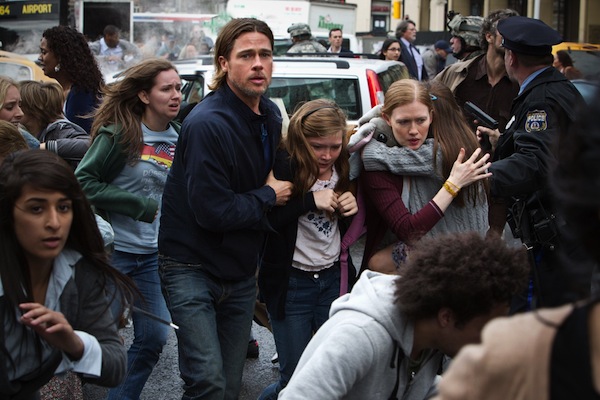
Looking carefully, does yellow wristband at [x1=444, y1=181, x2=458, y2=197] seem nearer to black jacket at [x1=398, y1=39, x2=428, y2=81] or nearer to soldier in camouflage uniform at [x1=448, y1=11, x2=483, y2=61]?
soldier in camouflage uniform at [x1=448, y1=11, x2=483, y2=61]

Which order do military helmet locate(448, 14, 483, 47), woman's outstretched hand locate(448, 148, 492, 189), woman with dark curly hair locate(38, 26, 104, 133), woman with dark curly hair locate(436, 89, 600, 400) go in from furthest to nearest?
military helmet locate(448, 14, 483, 47), woman with dark curly hair locate(38, 26, 104, 133), woman's outstretched hand locate(448, 148, 492, 189), woman with dark curly hair locate(436, 89, 600, 400)

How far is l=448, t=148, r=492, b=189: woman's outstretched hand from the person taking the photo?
14.2ft

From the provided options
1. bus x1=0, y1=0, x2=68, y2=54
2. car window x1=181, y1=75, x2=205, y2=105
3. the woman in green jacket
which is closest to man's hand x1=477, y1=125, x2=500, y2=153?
the woman in green jacket

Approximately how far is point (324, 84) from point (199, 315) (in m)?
5.79

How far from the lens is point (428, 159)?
4441 millimetres

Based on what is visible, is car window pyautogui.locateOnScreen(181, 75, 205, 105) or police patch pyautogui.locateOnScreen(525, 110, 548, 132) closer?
police patch pyautogui.locateOnScreen(525, 110, 548, 132)

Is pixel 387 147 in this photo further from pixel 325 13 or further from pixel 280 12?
pixel 325 13

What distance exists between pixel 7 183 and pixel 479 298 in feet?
Result: 5.04

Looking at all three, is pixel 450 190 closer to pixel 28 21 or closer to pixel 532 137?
pixel 532 137

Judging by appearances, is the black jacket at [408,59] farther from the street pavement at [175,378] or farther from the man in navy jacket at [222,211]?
the man in navy jacket at [222,211]

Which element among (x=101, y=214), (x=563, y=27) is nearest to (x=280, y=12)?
(x=563, y=27)

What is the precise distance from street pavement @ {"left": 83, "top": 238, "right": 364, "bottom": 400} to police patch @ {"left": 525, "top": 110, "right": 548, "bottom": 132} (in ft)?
7.60

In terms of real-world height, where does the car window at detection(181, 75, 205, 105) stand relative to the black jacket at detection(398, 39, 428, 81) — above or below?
below

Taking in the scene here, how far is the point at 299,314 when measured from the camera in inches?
174
